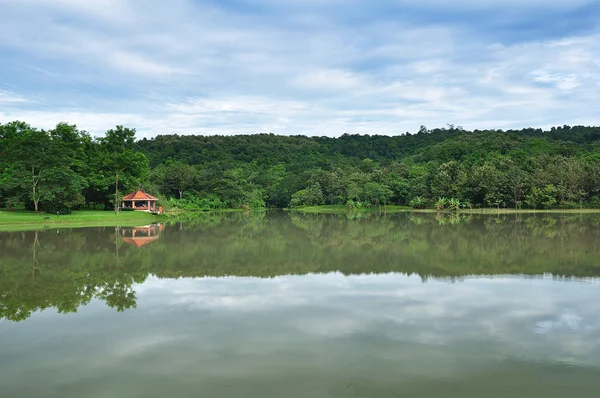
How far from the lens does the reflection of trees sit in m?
10.3

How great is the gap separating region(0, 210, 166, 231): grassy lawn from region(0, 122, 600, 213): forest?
108 centimetres

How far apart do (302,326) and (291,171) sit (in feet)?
246

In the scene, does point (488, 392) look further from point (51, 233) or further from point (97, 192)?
point (97, 192)

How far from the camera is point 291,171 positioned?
81.7 metres

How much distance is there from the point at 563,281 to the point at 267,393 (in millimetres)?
8512

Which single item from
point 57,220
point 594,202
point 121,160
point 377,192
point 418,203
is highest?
point 121,160

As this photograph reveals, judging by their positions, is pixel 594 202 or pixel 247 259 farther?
pixel 594 202

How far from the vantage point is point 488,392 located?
4746mm

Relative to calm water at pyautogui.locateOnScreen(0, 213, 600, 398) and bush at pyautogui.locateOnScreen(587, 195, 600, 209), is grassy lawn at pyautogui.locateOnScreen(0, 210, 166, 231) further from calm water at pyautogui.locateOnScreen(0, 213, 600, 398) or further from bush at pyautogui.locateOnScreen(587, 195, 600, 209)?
bush at pyautogui.locateOnScreen(587, 195, 600, 209)

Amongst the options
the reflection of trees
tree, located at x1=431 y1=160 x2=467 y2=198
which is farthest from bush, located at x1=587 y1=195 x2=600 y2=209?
the reflection of trees

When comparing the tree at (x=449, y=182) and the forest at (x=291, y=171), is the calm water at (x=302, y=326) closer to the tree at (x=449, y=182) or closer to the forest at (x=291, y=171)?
the forest at (x=291, y=171)

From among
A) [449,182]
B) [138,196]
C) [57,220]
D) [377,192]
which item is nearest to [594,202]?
[449,182]

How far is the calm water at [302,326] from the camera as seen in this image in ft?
16.5

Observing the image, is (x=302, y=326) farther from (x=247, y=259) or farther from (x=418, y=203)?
(x=418, y=203)
